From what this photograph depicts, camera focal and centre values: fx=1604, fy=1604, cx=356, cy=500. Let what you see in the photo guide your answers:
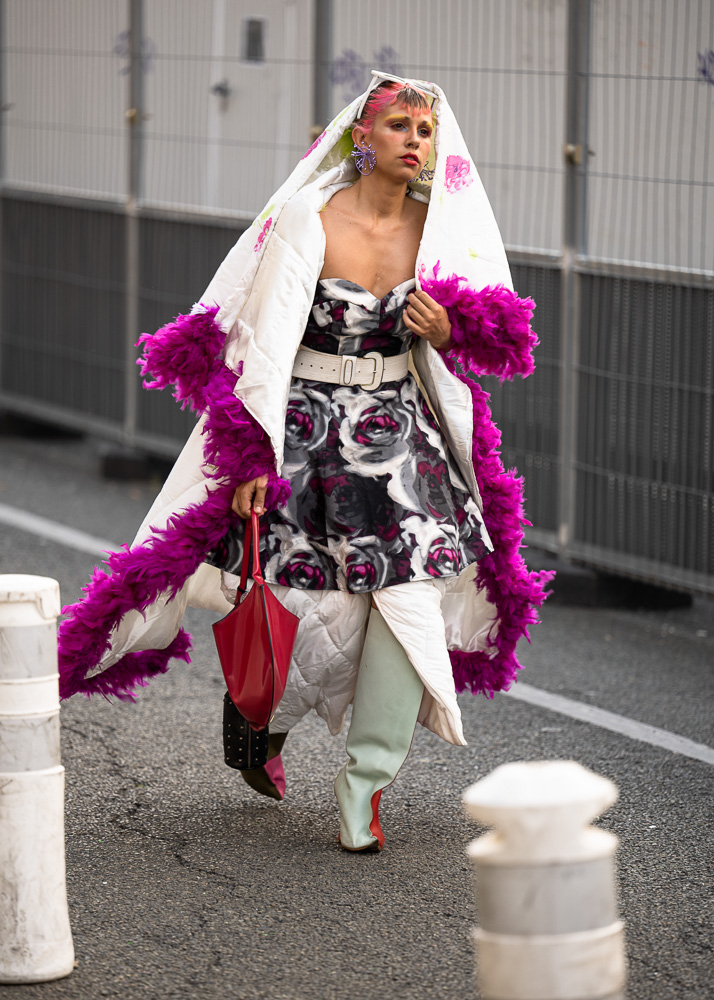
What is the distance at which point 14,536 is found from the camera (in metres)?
7.67

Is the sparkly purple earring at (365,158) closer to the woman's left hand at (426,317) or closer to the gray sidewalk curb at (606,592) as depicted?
the woman's left hand at (426,317)

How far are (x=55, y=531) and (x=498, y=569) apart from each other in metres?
3.98

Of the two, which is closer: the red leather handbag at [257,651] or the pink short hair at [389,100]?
the red leather handbag at [257,651]

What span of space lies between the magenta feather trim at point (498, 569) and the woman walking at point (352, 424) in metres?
0.09

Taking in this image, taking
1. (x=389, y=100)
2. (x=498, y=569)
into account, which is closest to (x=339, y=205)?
(x=389, y=100)

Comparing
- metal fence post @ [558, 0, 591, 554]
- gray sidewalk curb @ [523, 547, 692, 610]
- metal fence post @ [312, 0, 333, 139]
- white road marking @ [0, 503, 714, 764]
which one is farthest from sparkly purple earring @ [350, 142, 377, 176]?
metal fence post @ [312, 0, 333, 139]

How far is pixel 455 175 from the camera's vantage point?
4094 mm

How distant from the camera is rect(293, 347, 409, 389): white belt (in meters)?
4.06

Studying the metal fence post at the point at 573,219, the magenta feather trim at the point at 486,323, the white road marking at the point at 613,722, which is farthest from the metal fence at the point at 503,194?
the magenta feather trim at the point at 486,323

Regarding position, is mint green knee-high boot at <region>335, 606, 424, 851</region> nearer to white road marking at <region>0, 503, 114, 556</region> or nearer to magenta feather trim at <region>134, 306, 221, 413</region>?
magenta feather trim at <region>134, 306, 221, 413</region>

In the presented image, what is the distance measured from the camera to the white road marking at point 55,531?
297 inches

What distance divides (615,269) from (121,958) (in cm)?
394

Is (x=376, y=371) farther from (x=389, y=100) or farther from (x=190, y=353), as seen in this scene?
(x=389, y=100)

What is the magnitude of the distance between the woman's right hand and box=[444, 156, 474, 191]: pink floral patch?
0.89 meters
